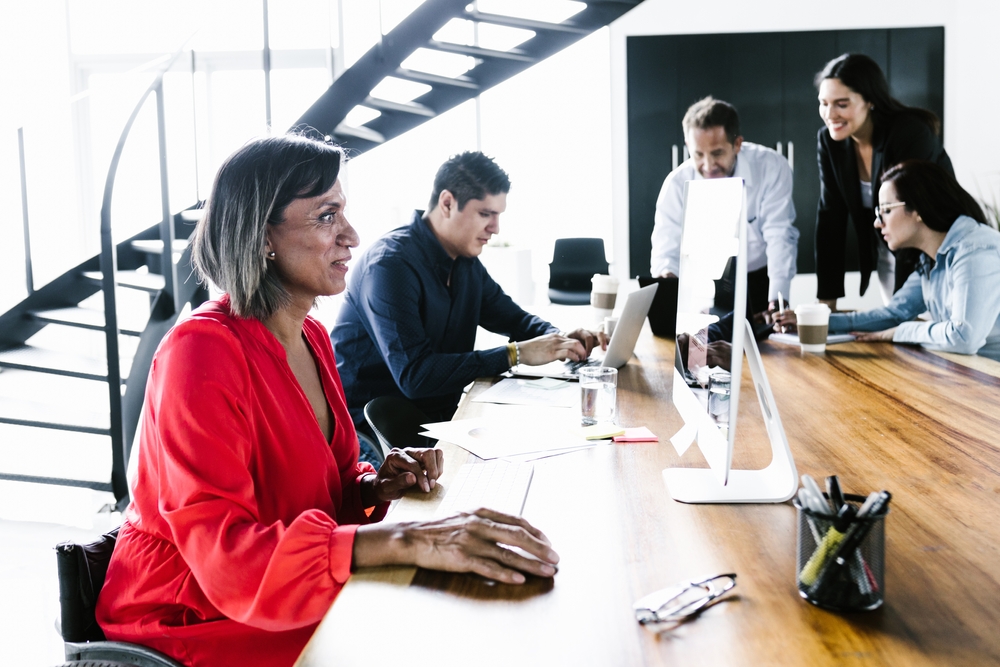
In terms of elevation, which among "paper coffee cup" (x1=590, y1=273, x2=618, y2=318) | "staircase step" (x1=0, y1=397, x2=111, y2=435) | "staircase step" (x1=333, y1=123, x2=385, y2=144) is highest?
"staircase step" (x1=333, y1=123, x2=385, y2=144)

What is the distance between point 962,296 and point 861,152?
106 cm

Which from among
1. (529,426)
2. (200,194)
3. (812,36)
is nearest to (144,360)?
(200,194)

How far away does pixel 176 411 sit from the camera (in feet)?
3.53

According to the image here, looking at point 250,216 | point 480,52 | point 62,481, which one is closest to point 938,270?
point 250,216

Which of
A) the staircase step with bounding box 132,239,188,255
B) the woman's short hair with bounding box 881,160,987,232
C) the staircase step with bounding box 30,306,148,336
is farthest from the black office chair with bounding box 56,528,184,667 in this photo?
the staircase step with bounding box 132,239,188,255

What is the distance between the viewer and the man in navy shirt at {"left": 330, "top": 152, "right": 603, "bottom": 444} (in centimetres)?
220

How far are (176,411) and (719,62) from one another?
19.1 ft

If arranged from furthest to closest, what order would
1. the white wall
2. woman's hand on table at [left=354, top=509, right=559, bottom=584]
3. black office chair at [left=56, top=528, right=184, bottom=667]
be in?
the white wall → black office chair at [left=56, top=528, right=184, bottom=667] → woman's hand on table at [left=354, top=509, right=559, bottom=584]

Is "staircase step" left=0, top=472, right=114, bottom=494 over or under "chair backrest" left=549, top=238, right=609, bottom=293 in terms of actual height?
under

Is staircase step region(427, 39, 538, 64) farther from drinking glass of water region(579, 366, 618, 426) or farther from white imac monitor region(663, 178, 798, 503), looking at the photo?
white imac monitor region(663, 178, 798, 503)

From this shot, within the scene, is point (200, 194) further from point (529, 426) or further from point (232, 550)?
point (232, 550)

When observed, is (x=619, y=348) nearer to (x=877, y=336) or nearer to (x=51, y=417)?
(x=877, y=336)

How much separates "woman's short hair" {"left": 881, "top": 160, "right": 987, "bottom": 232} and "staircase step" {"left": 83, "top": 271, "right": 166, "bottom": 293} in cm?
296

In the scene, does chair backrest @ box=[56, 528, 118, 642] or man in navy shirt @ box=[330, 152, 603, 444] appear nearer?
chair backrest @ box=[56, 528, 118, 642]
